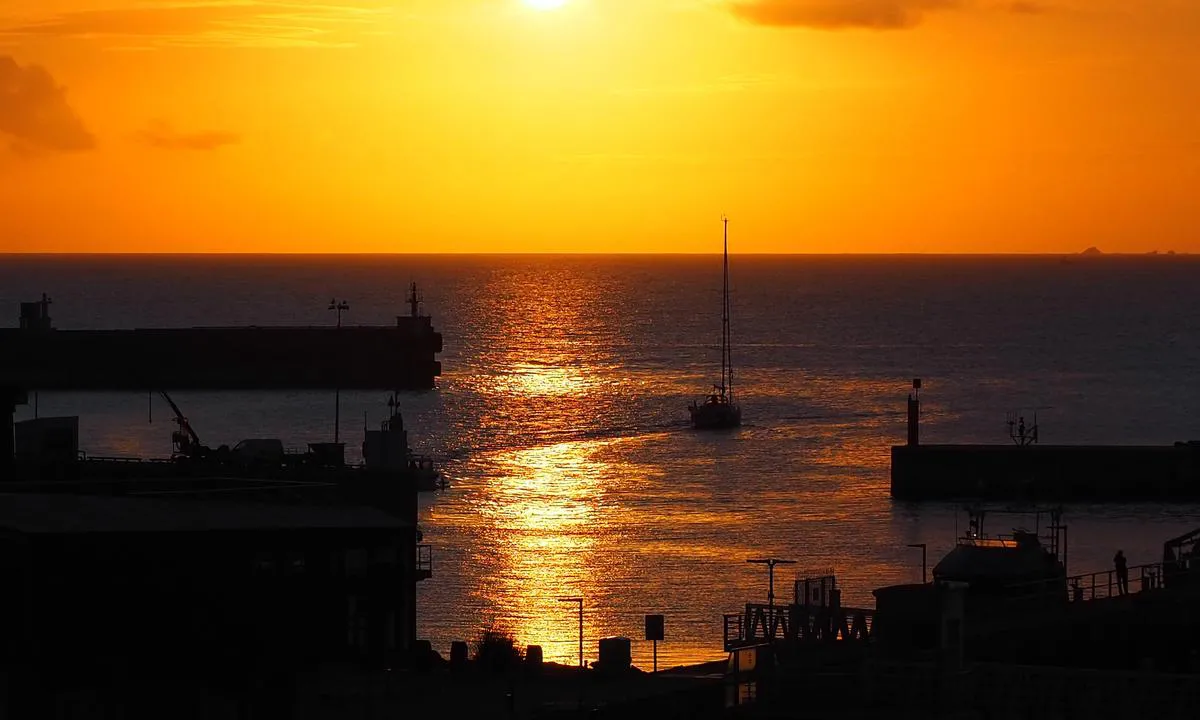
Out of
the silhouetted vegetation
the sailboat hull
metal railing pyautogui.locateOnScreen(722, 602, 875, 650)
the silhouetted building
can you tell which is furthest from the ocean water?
the silhouetted building

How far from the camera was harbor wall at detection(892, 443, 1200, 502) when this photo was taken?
87562 millimetres

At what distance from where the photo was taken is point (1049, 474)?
88.8 meters

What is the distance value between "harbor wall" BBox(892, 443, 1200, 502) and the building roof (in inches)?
2220

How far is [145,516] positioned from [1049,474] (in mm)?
64942

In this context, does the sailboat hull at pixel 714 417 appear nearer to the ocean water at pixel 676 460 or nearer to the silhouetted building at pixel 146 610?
the ocean water at pixel 676 460

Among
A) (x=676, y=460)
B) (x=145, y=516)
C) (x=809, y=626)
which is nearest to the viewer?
(x=145, y=516)

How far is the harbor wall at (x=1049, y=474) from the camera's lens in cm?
8756

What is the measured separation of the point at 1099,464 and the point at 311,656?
2512 inches

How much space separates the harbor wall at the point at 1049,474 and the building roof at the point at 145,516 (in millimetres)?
56395

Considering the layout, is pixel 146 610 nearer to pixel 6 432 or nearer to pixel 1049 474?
pixel 6 432

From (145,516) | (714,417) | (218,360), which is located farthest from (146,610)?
(218,360)

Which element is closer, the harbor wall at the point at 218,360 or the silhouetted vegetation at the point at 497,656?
the silhouetted vegetation at the point at 497,656

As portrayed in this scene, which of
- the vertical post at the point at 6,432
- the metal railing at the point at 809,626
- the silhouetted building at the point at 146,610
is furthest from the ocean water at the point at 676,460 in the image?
the silhouetted building at the point at 146,610

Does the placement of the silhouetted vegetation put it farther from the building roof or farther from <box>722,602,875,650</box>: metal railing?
<box>722,602,875,650</box>: metal railing
